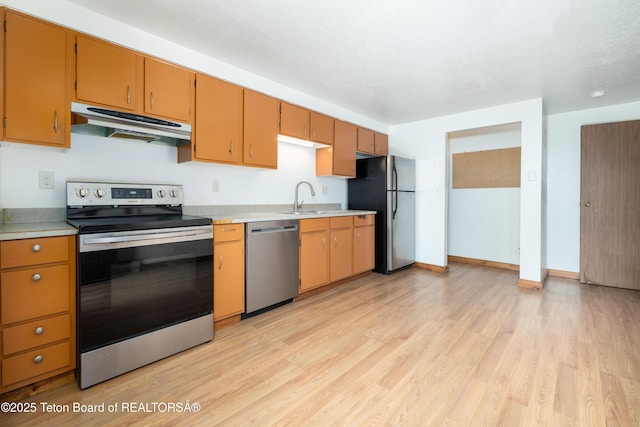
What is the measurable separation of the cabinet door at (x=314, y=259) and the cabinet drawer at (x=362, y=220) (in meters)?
0.59

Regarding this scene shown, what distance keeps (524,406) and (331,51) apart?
280 centimetres

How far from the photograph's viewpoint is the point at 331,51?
8.27 ft

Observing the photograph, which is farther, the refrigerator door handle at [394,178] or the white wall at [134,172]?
the refrigerator door handle at [394,178]

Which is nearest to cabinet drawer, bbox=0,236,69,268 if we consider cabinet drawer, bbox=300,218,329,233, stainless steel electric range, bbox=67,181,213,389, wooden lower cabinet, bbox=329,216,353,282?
stainless steel electric range, bbox=67,181,213,389

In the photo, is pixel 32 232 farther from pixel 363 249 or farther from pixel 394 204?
pixel 394 204

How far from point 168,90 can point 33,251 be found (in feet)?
4.66

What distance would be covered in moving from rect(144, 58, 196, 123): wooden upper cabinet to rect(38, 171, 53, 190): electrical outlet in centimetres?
77

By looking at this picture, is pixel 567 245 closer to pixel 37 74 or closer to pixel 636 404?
pixel 636 404

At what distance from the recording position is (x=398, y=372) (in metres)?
1.89

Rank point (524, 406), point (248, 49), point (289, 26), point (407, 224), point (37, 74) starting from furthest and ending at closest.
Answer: point (407, 224) → point (248, 49) → point (289, 26) → point (37, 74) → point (524, 406)

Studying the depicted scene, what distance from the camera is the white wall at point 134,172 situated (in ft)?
6.28

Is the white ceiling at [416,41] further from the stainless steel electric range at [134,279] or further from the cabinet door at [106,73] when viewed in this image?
the stainless steel electric range at [134,279]

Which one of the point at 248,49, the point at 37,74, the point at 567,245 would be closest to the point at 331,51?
the point at 248,49

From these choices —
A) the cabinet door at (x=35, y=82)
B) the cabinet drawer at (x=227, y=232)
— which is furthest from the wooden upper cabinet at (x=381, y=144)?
the cabinet door at (x=35, y=82)
